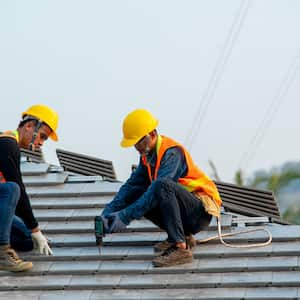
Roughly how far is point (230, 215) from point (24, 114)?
2.09 m

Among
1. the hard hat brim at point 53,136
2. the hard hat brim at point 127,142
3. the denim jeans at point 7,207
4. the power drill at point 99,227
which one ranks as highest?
the hard hat brim at point 53,136

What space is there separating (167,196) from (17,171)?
4.16 ft

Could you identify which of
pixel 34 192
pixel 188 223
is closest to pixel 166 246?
pixel 188 223

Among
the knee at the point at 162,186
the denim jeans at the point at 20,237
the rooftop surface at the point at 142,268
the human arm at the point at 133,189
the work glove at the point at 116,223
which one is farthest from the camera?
the human arm at the point at 133,189

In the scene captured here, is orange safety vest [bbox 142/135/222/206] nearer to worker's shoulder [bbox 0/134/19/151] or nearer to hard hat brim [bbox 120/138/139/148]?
hard hat brim [bbox 120/138/139/148]

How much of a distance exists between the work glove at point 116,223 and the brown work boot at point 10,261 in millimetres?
774

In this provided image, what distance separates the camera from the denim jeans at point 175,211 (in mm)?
10328

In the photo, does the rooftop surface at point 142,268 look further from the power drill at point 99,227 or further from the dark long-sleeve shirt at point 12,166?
the dark long-sleeve shirt at point 12,166

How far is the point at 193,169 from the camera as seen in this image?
1068 cm

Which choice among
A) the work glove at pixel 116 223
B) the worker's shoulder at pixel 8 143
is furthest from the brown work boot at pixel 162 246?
the worker's shoulder at pixel 8 143

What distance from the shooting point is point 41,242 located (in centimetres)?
1073

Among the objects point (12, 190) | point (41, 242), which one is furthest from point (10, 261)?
point (12, 190)

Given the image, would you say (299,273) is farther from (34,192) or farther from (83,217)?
(34,192)

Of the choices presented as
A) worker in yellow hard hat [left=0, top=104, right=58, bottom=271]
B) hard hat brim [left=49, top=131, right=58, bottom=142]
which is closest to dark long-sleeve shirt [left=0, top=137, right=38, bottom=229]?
worker in yellow hard hat [left=0, top=104, right=58, bottom=271]
